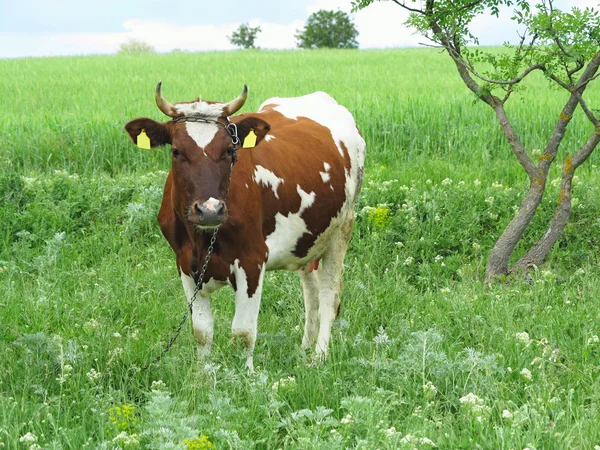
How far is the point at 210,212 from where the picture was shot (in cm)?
486

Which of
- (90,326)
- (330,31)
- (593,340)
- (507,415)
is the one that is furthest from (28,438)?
(330,31)

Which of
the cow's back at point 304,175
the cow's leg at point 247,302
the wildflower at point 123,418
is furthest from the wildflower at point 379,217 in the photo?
the wildflower at point 123,418

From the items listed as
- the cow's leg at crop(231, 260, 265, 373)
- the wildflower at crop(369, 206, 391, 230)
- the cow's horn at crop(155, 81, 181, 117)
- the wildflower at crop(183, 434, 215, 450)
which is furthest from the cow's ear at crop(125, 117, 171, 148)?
the wildflower at crop(369, 206, 391, 230)

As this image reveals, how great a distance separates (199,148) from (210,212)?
0.47 metres

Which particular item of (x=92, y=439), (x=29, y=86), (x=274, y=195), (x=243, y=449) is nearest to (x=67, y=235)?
(x=274, y=195)

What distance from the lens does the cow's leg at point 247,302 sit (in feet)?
18.1

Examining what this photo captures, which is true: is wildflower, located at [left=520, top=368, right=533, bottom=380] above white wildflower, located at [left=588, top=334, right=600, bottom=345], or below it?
above

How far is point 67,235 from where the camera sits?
9188 millimetres

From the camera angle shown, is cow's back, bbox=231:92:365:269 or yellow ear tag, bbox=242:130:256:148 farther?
cow's back, bbox=231:92:365:269

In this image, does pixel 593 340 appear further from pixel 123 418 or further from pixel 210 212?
pixel 123 418

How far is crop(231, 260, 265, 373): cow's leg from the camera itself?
5.51m

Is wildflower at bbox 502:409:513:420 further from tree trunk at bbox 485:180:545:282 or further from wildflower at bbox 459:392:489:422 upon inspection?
tree trunk at bbox 485:180:545:282

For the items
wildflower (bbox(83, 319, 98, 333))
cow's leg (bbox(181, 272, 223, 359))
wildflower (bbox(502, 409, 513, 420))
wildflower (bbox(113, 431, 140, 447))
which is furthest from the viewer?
wildflower (bbox(83, 319, 98, 333))

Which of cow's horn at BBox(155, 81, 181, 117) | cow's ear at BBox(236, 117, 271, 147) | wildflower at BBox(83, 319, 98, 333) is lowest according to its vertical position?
wildflower at BBox(83, 319, 98, 333)
